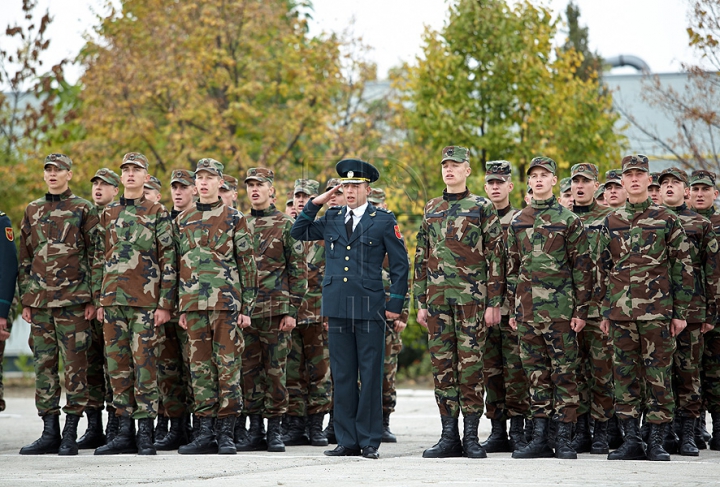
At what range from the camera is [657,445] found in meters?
8.61

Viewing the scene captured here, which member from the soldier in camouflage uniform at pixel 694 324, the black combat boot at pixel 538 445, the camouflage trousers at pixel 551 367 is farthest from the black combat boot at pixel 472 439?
the soldier in camouflage uniform at pixel 694 324

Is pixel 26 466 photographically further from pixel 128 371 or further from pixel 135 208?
pixel 135 208

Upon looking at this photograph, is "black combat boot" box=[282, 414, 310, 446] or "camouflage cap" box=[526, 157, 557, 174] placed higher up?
"camouflage cap" box=[526, 157, 557, 174]

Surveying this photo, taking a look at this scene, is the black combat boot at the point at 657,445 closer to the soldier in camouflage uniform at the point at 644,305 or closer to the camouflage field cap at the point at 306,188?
the soldier in camouflage uniform at the point at 644,305

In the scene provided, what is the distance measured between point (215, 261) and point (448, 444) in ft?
8.80

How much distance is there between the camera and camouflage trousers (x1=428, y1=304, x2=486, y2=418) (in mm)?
8719

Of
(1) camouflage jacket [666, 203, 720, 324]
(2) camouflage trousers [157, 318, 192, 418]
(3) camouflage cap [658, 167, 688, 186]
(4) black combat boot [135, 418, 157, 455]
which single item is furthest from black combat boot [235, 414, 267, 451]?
(3) camouflage cap [658, 167, 688, 186]

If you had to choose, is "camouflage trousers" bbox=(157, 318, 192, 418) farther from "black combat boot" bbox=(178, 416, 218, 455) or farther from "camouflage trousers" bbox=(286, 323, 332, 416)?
"camouflage trousers" bbox=(286, 323, 332, 416)

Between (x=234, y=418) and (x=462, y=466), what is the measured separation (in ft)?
7.92

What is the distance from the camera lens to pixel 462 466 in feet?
25.9

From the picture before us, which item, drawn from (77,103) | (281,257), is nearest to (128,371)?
(281,257)

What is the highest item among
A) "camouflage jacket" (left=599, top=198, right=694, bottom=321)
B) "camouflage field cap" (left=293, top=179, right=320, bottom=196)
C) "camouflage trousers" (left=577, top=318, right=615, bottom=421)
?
"camouflage field cap" (left=293, top=179, right=320, bottom=196)

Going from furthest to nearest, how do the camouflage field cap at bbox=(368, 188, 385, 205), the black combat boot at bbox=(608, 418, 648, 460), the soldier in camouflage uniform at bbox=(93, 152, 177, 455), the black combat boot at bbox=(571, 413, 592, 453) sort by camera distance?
the camouflage field cap at bbox=(368, 188, 385, 205) < the black combat boot at bbox=(571, 413, 592, 453) < the soldier in camouflage uniform at bbox=(93, 152, 177, 455) < the black combat boot at bbox=(608, 418, 648, 460)

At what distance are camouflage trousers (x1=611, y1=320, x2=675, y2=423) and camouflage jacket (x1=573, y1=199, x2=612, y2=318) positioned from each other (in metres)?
0.65
